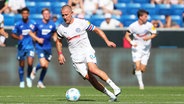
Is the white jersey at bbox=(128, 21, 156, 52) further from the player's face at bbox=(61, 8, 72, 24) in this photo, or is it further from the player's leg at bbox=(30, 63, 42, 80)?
the player's face at bbox=(61, 8, 72, 24)

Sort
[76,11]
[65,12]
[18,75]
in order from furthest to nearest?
[76,11]
[18,75]
[65,12]

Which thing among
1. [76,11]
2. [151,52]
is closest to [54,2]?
[76,11]

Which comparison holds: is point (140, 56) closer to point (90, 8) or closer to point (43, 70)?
point (43, 70)

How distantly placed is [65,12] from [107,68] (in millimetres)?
9051

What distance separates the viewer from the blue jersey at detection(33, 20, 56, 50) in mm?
20516

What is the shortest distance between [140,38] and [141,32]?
0.24 metres

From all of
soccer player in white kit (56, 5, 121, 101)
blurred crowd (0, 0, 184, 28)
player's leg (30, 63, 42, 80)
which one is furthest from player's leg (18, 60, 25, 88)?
soccer player in white kit (56, 5, 121, 101)

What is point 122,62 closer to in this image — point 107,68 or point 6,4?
point 107,68

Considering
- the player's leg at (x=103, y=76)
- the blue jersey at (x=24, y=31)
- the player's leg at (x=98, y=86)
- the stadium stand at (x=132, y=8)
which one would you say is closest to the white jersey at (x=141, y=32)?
the blue jersey at (x=24, y=31)

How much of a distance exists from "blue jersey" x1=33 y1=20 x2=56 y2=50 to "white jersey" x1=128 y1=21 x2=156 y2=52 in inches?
97.7

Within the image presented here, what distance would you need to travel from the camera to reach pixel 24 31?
20.7m

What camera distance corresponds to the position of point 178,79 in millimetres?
22438

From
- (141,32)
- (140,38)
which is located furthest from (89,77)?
(140,38)

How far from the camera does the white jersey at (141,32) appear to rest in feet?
64.5
